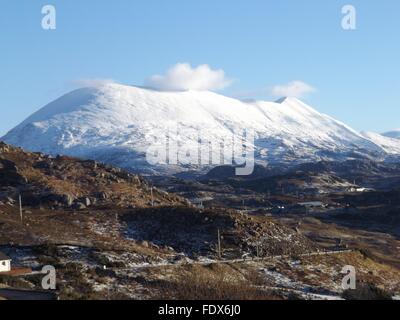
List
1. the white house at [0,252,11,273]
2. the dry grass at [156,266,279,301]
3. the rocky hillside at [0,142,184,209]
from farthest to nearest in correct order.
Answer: the rocky hillside at [0,142,184,209] < the white house at [0,252,11,273] < the dry grass at [156,266,279,301]

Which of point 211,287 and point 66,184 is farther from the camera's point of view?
point 66,184

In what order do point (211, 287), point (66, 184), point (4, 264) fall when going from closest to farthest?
point (211, 287)
point (4, 264)
point (66, 184)

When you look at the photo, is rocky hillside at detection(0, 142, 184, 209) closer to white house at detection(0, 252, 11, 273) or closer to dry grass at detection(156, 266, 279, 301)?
white house at detection(0, 252, 11, 273)

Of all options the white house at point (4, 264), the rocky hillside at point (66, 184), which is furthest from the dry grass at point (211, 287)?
the rocky hillside at point (66, 184)

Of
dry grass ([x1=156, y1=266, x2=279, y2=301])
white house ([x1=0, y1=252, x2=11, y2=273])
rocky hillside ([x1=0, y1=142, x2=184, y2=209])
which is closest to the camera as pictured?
dry grass ([x1=156, y1=266, x2=279, y2=301])

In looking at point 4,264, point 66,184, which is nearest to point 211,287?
point 4,264

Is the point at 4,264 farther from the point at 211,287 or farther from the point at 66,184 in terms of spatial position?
the point at 66,184

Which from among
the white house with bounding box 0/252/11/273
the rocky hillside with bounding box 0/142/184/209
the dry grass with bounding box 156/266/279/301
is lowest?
the dry grass with bounding box 156/266/279/301

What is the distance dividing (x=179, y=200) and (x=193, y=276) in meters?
42.5

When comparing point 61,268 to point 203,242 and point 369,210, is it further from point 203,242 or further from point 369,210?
point 369,210

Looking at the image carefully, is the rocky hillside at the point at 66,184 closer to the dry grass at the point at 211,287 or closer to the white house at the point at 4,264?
the white house at the point at 4,264

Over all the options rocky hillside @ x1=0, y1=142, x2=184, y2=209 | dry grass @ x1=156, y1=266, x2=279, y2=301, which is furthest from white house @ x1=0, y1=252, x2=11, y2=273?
rocky hillside @ x1=0, y1=142, x2=184, y2=209
